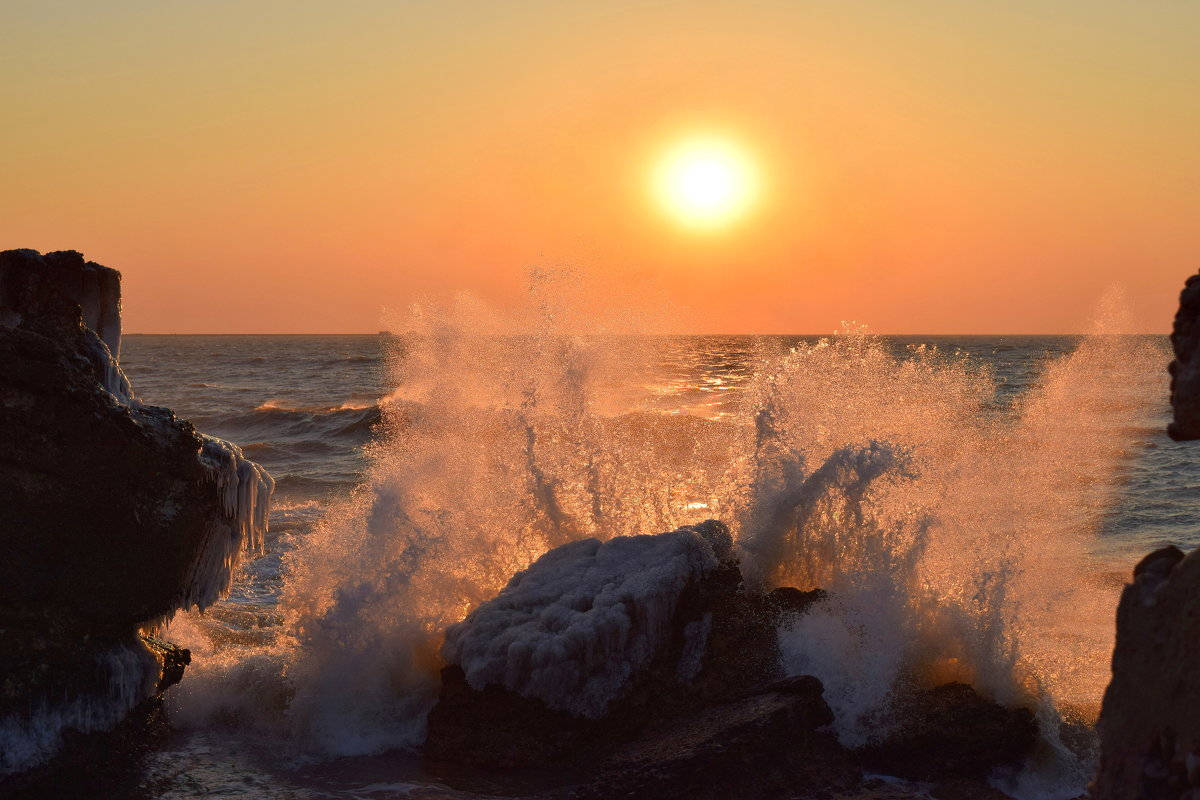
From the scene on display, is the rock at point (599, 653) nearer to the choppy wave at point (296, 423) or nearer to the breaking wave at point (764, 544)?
the breaking wave at point (764, 544)

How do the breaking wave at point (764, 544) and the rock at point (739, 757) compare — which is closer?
the rock at point (739, 757)

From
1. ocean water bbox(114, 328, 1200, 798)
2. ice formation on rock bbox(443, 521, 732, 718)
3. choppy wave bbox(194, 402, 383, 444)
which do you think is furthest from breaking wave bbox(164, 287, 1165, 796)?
choppy wave bbox(194, 402, 383, 444)

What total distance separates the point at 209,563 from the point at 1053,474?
1169cm

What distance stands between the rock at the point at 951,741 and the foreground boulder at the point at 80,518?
427 centimetres

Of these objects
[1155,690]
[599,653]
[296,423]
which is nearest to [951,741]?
[599,653]

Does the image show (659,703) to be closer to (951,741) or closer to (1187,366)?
(951,741)

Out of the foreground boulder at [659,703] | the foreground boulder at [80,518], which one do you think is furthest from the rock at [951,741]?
the foreground boulder at [80,518]

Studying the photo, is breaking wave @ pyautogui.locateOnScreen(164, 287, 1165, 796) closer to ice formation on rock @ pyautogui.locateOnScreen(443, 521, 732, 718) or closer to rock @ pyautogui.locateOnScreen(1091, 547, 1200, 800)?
ice formation on rock @ pyautogui.locateOnScreen(443, 521, 732, 718)

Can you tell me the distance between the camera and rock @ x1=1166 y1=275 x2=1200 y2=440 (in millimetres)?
3045

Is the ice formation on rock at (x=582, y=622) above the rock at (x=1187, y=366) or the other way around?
the other way around

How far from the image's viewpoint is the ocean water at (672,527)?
643cm

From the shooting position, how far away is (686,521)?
8.93 meters

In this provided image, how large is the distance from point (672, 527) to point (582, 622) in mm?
2748

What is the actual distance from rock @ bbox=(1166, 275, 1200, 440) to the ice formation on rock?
3.92 metres
